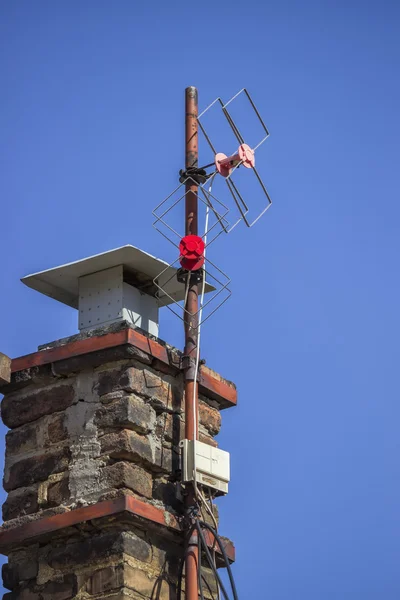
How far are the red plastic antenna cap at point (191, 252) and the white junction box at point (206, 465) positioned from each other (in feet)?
3.54

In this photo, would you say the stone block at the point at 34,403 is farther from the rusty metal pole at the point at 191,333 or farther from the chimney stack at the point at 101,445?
the rusty metal pole at the point at 191,333

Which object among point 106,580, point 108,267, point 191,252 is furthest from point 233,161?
point 106,580

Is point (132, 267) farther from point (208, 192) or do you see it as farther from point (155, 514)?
point (155, 514)

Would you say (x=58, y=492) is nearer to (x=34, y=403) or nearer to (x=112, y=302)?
(x=34, y=403)

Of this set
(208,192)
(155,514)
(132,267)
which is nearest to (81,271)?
(132,267)

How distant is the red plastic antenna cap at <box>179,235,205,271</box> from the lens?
336 inches

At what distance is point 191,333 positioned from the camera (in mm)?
8461

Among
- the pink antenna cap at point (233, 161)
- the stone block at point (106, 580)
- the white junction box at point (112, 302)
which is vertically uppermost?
the pink antenna cap at point (233, 161)

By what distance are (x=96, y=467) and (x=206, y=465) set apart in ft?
2.02

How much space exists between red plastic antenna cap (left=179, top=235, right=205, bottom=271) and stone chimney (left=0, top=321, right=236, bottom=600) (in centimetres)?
50

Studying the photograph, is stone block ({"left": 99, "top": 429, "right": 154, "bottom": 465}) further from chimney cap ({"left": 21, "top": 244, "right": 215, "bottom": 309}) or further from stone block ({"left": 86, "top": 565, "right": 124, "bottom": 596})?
chimney cap ({"left": 21, "top": 244, "right": 215, "bottom": 309})

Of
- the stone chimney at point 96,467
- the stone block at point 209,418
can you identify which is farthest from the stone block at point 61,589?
the stone block at point 209,418

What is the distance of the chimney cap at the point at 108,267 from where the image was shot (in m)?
8.55

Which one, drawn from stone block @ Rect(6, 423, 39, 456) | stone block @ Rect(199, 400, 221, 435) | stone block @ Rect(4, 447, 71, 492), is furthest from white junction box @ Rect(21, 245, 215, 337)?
stone block @ Rect(4, 447, 71, 492)
